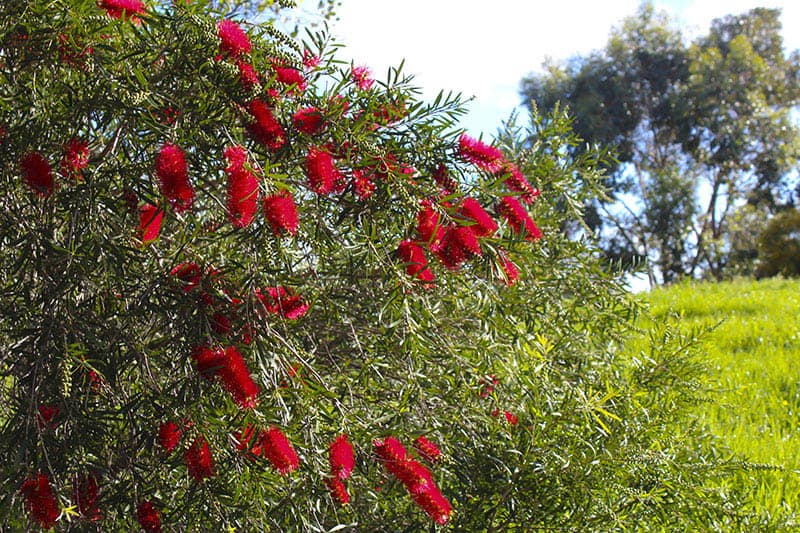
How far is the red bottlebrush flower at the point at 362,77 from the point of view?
1.88 metres

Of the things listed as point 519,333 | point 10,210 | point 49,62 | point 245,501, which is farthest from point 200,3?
point 519,333

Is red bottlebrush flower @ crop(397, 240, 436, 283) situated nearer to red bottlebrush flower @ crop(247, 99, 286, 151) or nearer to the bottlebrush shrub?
the bottlebrush shrub

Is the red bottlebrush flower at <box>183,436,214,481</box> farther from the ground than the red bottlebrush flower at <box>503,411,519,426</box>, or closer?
closer

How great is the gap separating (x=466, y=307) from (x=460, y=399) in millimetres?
330

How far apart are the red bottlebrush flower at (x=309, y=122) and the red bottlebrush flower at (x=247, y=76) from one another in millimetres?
115

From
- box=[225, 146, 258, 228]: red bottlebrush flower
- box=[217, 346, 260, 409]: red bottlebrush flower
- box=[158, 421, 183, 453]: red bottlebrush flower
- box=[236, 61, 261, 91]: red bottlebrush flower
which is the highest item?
box=[236, 61, 261, 91]: red bottlebrush flower

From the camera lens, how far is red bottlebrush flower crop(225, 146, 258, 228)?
4.72ft

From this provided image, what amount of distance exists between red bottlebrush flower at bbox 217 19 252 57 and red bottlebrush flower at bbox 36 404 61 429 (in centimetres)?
81

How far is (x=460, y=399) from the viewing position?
83.7 inches

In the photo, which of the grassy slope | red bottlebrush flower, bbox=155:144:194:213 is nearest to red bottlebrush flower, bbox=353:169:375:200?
red bottlebrush flower, bbox=155:144:194:213

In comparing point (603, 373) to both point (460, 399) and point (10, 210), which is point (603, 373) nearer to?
point (460, 399)

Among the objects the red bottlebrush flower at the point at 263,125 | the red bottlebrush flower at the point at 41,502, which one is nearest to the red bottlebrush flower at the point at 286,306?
the red bottlebrush flower at the point at 263,125

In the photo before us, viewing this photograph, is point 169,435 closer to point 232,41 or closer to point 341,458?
point 341,458

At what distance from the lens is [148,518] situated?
1714mm
